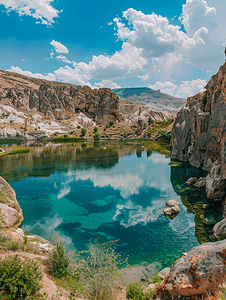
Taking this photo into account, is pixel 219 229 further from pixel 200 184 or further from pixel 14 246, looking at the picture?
pixel 14 246

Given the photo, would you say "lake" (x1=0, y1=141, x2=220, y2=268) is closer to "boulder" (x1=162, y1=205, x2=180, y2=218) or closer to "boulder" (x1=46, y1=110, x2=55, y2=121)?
"boulder" (x1=162, y1=205, x2=180, y2=218)

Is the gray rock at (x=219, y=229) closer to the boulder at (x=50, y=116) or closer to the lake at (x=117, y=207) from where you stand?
the lake at (x=117, y=207)

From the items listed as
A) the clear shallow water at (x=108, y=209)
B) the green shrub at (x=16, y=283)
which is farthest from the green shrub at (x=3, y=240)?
the clear shallow water at (x=108, y=209)

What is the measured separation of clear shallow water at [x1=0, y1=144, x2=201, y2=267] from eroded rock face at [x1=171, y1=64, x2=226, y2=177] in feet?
30.9

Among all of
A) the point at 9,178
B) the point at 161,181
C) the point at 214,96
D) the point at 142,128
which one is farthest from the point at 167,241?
the point at 142,128

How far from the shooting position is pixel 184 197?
2502 centimetres

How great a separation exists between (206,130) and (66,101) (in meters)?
130

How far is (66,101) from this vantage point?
484 ft

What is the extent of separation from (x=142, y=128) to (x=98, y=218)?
111739 mm

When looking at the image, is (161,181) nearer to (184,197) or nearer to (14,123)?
(184,197)

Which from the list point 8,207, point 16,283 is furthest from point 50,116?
point 16,283

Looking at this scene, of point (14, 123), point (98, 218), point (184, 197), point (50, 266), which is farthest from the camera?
point (14, 123)

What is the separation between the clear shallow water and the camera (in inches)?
599

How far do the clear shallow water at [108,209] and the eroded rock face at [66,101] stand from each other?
4376 inches
